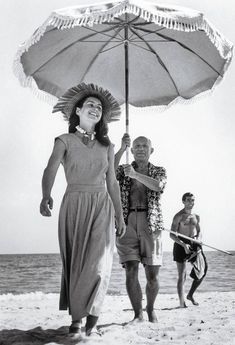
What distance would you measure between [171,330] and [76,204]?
1.43 metres

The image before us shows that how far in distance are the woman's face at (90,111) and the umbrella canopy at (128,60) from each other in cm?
85

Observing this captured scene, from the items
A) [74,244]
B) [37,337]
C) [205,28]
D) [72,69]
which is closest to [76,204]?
[74,244]

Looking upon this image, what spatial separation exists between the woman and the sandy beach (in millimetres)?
282

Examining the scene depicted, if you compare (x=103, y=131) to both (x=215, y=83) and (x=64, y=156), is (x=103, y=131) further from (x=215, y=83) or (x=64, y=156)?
(x=215, y=83)

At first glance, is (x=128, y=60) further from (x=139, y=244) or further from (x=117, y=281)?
(x=117, y=281)

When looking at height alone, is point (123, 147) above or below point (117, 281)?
above

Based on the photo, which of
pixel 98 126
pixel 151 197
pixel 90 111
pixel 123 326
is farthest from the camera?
pixel 151 197

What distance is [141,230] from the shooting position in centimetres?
468

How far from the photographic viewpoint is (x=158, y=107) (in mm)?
5918

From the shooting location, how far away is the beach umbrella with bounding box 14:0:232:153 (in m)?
5.02

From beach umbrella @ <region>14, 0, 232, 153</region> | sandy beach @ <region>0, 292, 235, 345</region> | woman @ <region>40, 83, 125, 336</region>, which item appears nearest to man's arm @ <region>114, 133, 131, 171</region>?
beach umbrella @ <region>14, 0, 232, 153</region>

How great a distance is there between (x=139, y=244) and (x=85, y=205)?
1057mm

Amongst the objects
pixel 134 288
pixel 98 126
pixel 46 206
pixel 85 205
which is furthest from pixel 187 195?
pixel 46 206

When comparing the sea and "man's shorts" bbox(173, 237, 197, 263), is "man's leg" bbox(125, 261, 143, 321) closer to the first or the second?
"man's shorts" bbox(173, 237, 197, 263)
